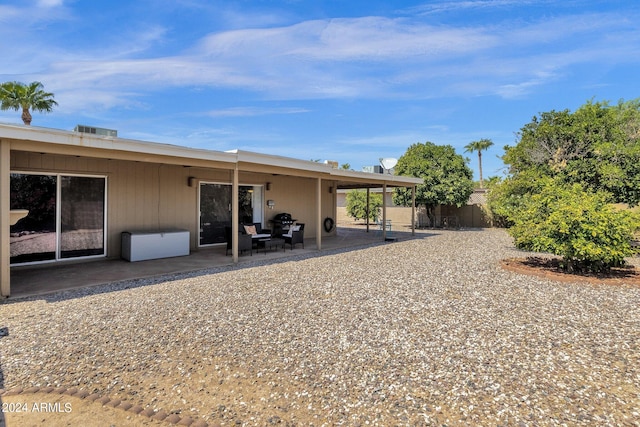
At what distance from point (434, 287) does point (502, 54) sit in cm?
1163

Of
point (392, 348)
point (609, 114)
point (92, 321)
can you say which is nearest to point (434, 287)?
point (392, 348)

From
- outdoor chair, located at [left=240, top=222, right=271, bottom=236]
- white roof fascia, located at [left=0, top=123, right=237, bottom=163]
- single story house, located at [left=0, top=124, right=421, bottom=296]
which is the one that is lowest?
outdoor chair, located at [left=240, top=222, right=271, bottom=236]

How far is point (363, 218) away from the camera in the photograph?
2370 centimetres

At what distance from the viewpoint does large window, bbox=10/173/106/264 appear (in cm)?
704

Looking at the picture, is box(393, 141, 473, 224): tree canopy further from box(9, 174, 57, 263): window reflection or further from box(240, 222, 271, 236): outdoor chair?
box(9, 174, 57, 263): window reflection

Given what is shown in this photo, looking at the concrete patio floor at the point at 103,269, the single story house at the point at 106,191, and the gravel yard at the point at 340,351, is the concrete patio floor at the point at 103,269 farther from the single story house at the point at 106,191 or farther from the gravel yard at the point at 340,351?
the gravel yard at the point at 340,351

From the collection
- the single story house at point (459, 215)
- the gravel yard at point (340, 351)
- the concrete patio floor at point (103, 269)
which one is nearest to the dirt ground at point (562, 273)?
the gravel yard at point (340, 351)

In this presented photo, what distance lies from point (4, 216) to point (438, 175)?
17.3 m

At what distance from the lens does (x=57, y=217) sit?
7.41 metres

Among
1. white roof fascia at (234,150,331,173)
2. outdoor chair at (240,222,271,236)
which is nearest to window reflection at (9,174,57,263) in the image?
white roof fascia at (234,150,331,173)

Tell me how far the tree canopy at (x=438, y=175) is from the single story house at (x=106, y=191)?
345 inches

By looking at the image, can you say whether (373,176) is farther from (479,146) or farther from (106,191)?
(479,146)

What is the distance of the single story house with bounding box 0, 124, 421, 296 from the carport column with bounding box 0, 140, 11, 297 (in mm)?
12

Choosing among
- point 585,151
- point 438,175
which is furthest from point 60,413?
point 438,175
